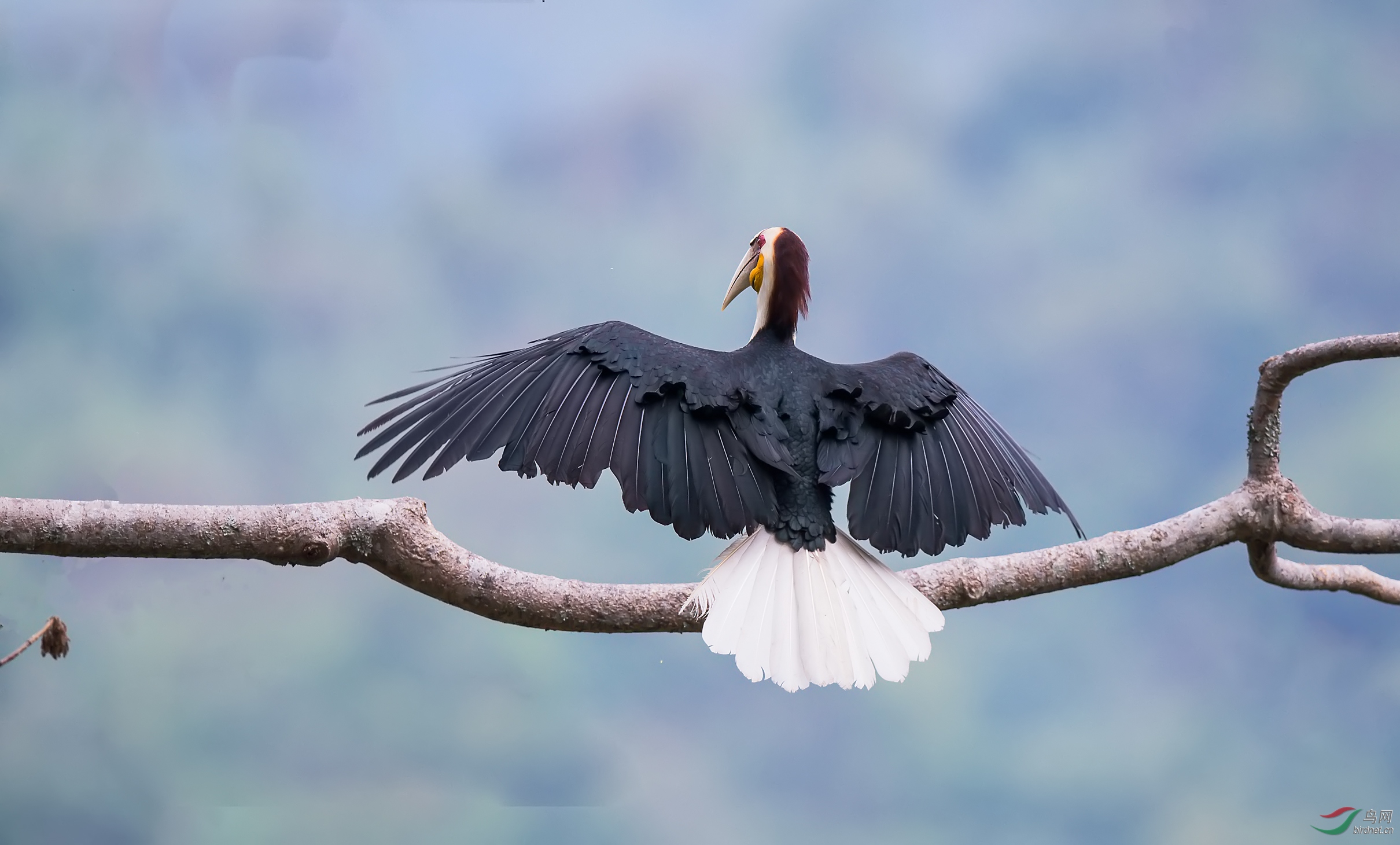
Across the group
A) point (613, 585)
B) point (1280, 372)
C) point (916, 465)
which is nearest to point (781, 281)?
point (916, 465)

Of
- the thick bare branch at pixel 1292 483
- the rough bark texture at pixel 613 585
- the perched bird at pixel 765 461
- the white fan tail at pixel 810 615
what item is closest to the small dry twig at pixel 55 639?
the rough bark texture at pixel 613 585

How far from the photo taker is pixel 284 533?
161 cm

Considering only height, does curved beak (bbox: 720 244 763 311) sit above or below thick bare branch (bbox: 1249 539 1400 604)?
above

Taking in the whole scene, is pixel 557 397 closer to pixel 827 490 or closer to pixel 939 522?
pixel 827 490

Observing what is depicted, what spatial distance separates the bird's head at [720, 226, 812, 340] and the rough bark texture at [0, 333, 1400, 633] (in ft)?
1.96

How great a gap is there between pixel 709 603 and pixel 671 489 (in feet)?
0.72

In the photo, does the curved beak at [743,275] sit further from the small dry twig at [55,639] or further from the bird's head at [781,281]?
the small dry twig at [55,639]

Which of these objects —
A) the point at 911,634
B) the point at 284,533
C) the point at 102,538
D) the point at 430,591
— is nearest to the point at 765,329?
the point at 911,634

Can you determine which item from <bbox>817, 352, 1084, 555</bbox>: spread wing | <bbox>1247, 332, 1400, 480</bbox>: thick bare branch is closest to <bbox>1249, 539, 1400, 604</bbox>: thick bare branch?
<bbox>1247, 332, 1400, 480</bbox>: thick bare branch

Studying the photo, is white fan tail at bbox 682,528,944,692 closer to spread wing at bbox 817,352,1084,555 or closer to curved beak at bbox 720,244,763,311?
spread wing at bbox 817,352,1084,555

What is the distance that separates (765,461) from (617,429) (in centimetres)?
26

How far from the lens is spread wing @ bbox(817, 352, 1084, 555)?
1.92 m

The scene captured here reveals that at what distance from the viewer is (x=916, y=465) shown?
1997mm

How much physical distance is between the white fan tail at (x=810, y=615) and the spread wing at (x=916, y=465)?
0.08 m
